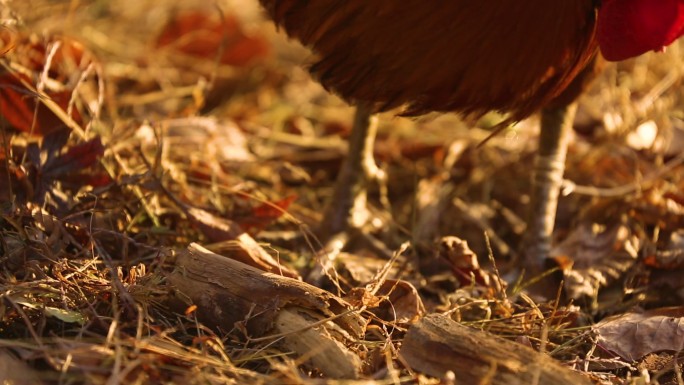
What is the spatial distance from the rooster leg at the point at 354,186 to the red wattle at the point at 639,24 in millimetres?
712

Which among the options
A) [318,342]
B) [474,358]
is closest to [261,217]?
[318,342]

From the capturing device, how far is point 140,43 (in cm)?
315

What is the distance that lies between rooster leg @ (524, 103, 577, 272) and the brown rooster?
0.48ft

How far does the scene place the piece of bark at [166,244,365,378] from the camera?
1.41 meters

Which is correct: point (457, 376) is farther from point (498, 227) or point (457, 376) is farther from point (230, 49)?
point (230, 49)

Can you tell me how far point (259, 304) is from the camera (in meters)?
1.44

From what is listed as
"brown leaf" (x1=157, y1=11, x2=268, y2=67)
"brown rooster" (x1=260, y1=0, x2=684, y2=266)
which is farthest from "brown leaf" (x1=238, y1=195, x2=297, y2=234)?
"brown leaf" (x1=157, y1=11, x2=268, y2=67)

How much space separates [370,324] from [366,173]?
0.65 metres

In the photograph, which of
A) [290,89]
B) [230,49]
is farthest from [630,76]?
[230,49]

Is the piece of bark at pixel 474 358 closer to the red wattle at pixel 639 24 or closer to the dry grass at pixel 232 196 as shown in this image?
the dry grass at pixel 232 196

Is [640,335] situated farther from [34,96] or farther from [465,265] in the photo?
[34,96]

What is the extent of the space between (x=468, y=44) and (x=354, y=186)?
677 millimetres

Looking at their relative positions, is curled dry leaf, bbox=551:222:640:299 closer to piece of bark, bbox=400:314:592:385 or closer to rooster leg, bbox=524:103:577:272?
rooster leg, bbox=524:103:577:272

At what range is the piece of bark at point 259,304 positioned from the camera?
1411 mm
